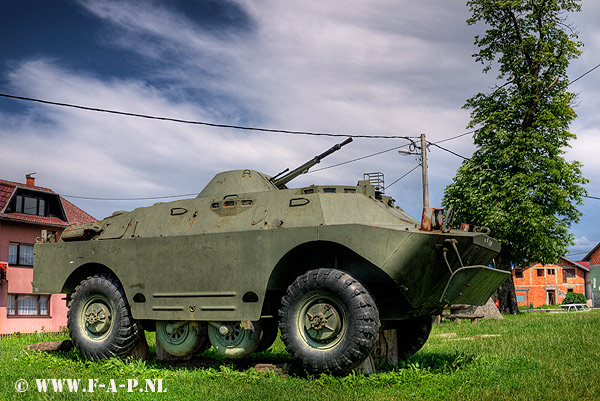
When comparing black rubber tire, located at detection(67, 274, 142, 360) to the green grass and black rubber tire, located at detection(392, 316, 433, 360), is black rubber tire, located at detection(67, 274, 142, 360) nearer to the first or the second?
the green grass

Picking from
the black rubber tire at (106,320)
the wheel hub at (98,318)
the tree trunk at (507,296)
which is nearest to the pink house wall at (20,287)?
the black rubber tire at (106,320)

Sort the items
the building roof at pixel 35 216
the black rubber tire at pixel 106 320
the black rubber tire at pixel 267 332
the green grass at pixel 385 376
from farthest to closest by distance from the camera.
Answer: the building roof at pixel 35 216
the black rubber tire at pixel 106 320
the black rubber tire at pixel 267 332
the green grass at pixel 385 376

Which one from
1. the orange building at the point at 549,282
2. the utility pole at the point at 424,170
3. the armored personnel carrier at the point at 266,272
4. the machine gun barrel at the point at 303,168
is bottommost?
the orange building at the point at 549,282

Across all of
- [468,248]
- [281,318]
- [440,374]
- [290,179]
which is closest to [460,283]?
[468,248]

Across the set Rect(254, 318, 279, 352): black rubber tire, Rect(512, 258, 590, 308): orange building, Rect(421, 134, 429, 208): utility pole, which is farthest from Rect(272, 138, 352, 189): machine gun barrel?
Rect(512, 258, 590, 308): orange building

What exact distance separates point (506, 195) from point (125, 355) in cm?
1948

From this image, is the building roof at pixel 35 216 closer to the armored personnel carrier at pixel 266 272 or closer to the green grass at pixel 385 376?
the green grass at pixel 385 376

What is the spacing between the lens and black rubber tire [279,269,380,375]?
28.5ft

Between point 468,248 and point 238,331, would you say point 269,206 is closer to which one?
point 238,331

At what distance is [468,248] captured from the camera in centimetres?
886

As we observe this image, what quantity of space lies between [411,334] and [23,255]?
Result: 20303mm

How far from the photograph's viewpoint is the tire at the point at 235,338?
10.1 meters

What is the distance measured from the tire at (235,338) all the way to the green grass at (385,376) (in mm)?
286

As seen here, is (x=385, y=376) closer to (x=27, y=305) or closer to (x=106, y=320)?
(x=106, y=320)
